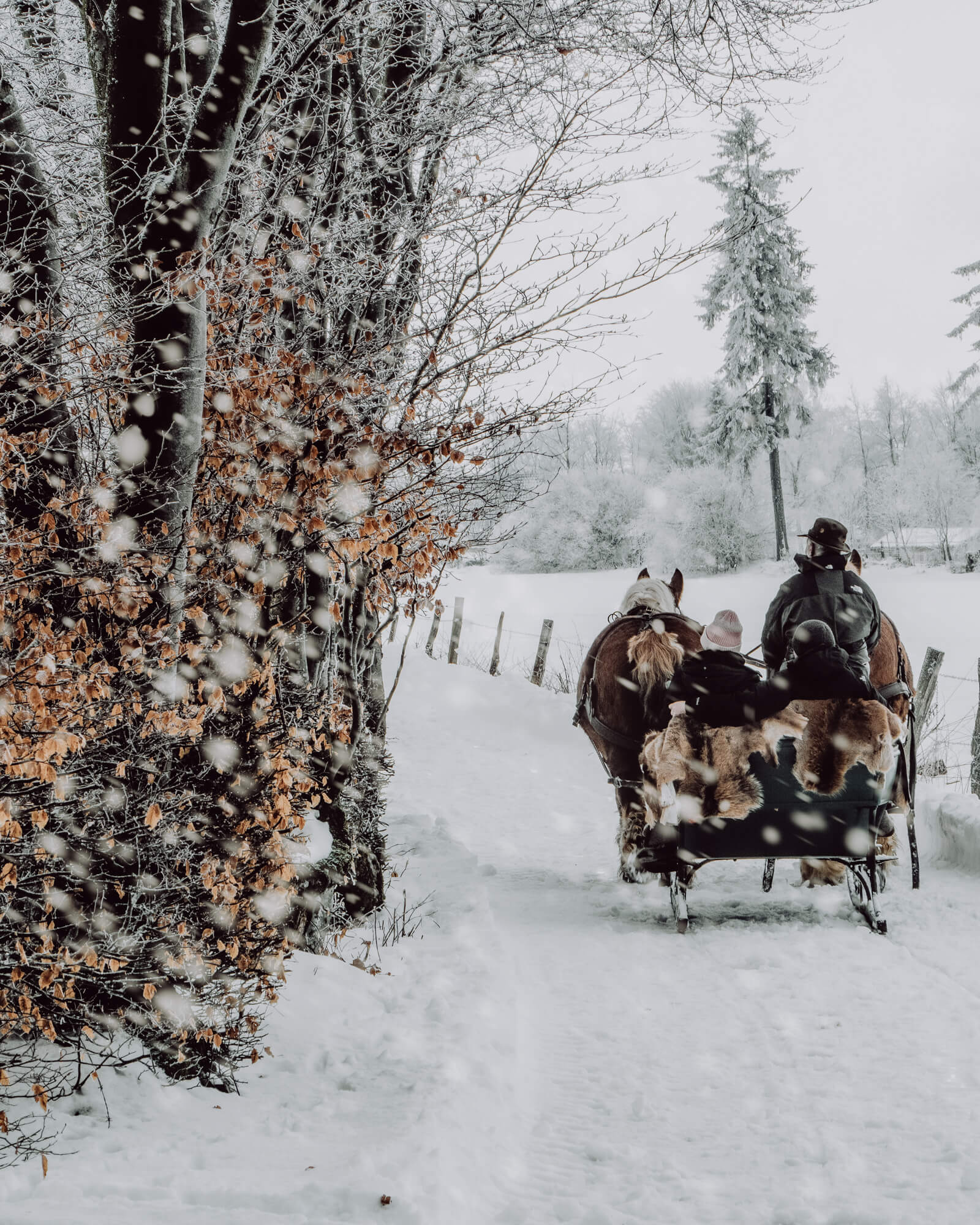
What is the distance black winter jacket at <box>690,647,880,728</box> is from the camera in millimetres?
5227

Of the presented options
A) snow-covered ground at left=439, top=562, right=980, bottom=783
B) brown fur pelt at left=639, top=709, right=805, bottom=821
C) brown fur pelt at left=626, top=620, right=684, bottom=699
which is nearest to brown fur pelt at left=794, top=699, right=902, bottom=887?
brown fur pelt at left=639, top=709, right=805, bottom=821

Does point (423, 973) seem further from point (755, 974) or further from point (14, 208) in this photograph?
point (14, 208)

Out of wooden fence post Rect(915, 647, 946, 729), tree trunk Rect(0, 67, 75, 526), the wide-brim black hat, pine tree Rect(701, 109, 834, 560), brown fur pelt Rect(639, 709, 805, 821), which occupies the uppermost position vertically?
pine tree Rect(701, 109, 834, 560)

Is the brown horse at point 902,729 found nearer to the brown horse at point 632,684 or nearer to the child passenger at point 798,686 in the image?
the child passenger at point 798,686

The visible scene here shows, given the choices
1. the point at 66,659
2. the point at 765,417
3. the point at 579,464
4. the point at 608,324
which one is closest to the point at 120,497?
the point at 66,659

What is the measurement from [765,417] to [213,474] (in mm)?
28886

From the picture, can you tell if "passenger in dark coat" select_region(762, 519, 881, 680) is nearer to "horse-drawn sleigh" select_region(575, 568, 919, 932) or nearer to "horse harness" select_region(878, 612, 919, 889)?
"horse harness" select_region(878, 612, 919, 889)

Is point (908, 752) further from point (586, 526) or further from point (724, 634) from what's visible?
point (586, 526)

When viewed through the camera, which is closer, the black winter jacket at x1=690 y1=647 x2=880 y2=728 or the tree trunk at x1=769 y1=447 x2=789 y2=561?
the black winter jacket at x1=690 y1=647 x2=880 y2=728

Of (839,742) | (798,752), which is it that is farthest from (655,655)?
(839,742)

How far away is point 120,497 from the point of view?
10.5 ft

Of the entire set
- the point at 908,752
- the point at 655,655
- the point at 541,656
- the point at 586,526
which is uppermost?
the point at 586,526

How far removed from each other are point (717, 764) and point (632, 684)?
151cm

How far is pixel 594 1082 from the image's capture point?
3.66 meters
